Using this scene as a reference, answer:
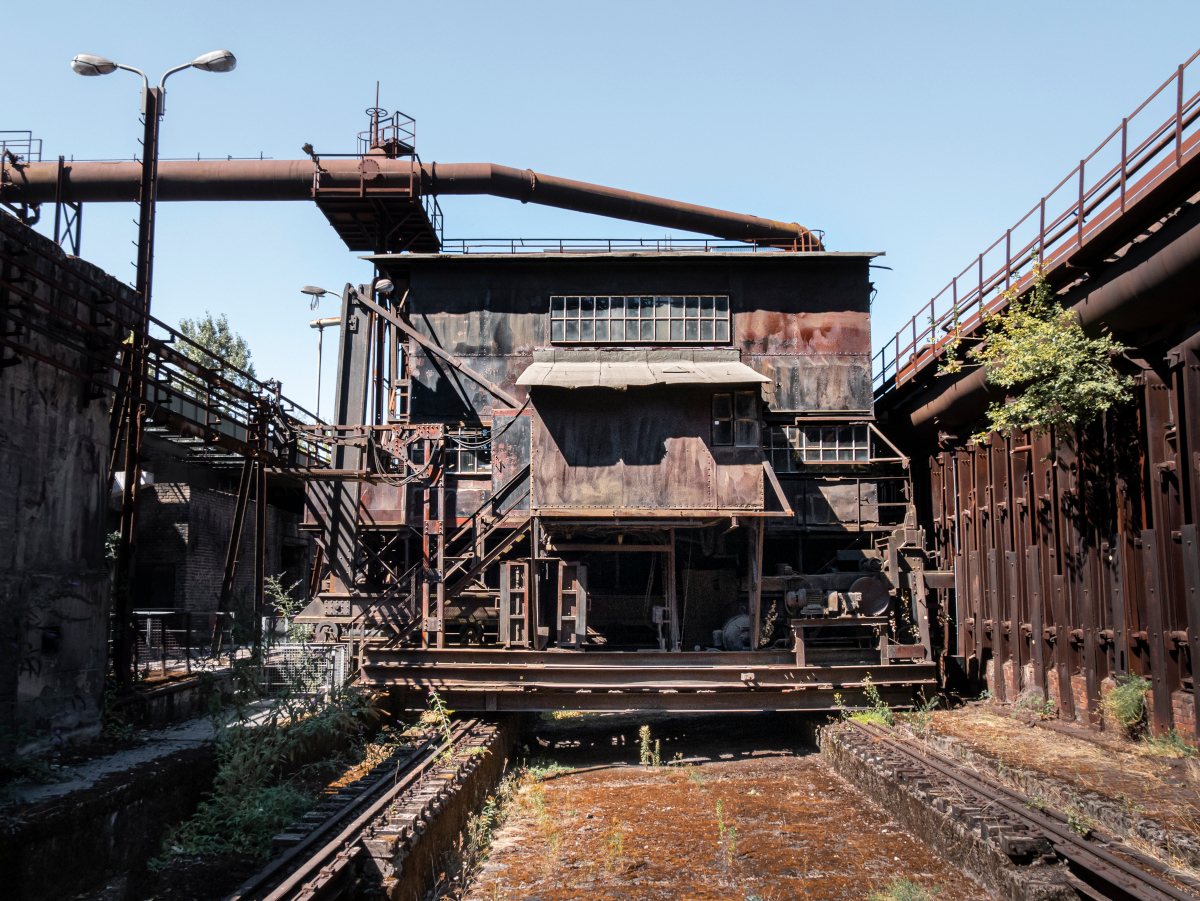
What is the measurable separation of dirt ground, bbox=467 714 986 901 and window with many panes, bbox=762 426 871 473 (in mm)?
6596

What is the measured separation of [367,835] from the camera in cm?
804

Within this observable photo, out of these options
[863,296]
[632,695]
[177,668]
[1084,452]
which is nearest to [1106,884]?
[1084,452]

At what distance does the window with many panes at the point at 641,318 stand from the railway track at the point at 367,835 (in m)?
11.0

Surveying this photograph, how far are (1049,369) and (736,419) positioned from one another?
16.3 feet

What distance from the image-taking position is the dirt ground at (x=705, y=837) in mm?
8516

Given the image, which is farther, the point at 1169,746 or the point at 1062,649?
the point at 1062,649

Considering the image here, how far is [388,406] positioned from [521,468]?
15.2 feet

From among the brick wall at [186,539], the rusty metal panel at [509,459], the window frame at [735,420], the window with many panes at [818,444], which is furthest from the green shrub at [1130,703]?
the brick wall at [186,539]

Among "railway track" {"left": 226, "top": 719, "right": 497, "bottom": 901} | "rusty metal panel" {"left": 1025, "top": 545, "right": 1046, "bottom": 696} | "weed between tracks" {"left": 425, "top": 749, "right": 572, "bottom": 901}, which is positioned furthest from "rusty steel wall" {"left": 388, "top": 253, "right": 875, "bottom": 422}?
"railway track" {"left": 226, "top": 719, "right": 497, "bottom": 901}

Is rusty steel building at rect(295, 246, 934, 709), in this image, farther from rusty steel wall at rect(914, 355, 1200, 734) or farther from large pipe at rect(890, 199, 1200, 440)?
large pipe at rect(890, 199, 1200, 440)

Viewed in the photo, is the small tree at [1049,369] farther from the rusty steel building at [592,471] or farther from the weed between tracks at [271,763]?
the weed between tracks at [271,763]

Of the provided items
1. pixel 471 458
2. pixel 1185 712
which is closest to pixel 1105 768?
pixel 1185 712

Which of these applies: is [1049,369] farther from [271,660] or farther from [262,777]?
[271,660]

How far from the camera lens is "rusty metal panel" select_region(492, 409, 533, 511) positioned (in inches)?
697
